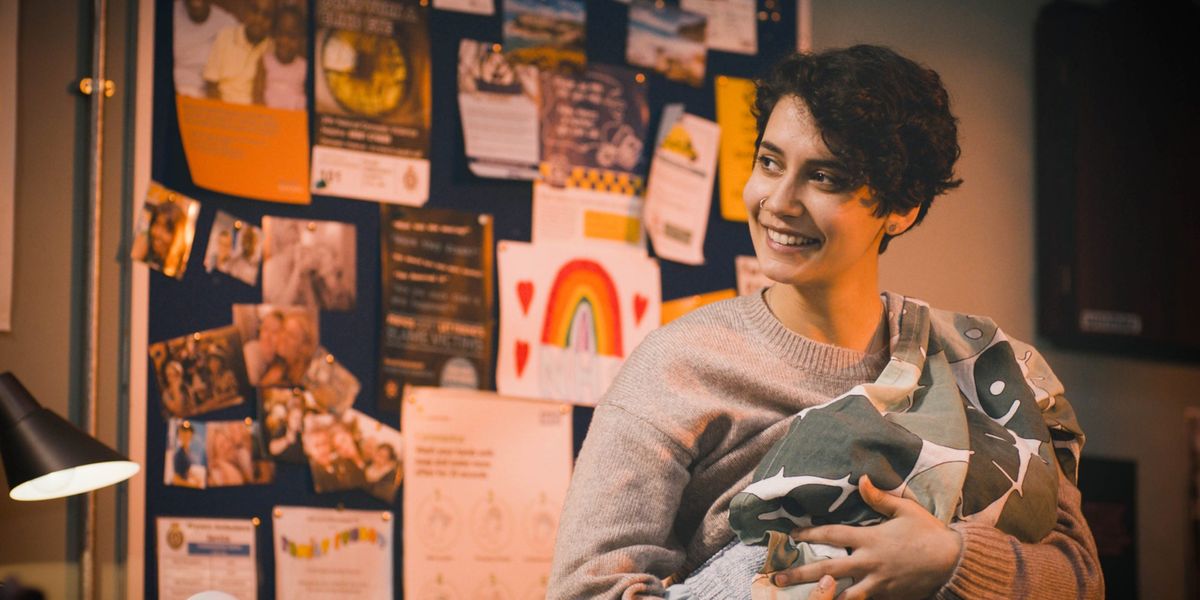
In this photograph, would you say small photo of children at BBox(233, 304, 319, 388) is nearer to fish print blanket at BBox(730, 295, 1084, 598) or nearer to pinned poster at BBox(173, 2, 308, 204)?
pinned poster at BBox(173, 2, 308, 204)

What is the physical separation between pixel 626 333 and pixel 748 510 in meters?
1.42

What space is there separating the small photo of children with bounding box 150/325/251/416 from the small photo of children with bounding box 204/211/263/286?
11cm

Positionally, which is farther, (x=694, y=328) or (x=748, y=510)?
(x=694, y=328)

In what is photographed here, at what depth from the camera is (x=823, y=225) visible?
5.35 feet

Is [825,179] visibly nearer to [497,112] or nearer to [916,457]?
[916,457]

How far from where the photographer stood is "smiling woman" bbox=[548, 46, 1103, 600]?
147cm

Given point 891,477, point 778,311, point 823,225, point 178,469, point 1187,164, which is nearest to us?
point 891,477

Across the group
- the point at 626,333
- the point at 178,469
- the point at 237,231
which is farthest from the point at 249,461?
the point at 626,333

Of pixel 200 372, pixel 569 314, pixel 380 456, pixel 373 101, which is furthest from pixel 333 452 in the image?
pixel 373 101

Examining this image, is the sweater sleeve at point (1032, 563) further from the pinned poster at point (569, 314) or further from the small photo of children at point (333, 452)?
the small photo of children at point (333, 452)

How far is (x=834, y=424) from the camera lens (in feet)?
4.81

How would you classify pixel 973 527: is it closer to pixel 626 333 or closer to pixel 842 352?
pixel 842 352

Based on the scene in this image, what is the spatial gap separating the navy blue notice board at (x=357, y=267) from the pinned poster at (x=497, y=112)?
0.07 feet

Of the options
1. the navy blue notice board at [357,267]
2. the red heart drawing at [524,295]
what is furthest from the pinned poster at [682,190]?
the red heart drawing at [524,295]
